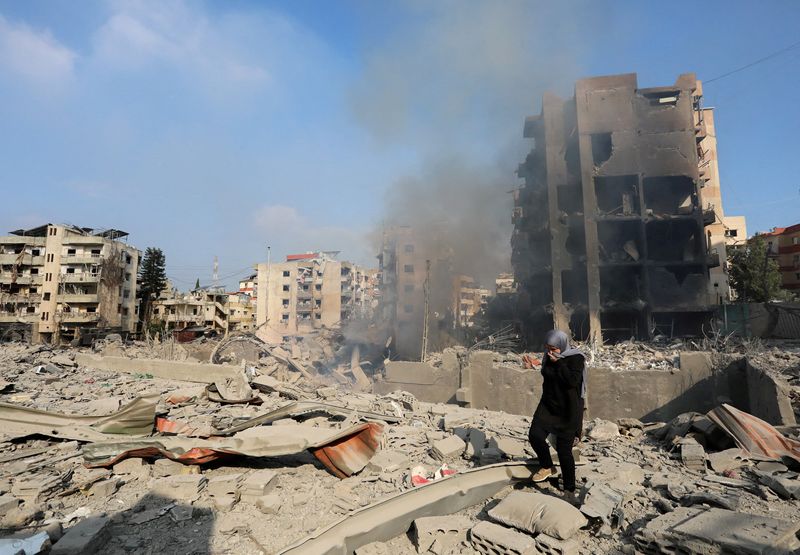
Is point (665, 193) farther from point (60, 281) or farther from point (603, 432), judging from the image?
point (60, 281)

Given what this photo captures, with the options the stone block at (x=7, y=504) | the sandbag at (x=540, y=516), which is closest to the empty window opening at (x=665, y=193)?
the sandbag at (x=540, y=516)

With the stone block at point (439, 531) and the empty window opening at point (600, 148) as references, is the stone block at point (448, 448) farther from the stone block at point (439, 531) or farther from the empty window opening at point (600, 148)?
the empty window opening at point (600, 148)

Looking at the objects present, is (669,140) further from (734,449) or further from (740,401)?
(734,449)

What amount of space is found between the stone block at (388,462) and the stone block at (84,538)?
7.83 ft

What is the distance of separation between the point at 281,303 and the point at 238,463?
5755cm

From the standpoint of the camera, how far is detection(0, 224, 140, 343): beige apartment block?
45281 millimetres

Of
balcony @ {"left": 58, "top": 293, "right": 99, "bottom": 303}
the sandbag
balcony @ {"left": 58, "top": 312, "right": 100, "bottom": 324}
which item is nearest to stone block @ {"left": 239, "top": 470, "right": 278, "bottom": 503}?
the sandbag

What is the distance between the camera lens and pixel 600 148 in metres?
26.4

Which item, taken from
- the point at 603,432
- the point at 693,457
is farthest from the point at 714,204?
the point at 693,457

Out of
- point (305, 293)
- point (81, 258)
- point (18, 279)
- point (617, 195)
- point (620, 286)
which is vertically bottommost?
point (620, 286)

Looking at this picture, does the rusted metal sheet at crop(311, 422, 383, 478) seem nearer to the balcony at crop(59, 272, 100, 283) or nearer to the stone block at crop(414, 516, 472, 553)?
the stone block at crop(414, 516, 472, 553)

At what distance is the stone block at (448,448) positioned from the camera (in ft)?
17.5

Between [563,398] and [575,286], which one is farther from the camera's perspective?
[575,286]

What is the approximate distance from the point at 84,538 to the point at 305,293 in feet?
188
